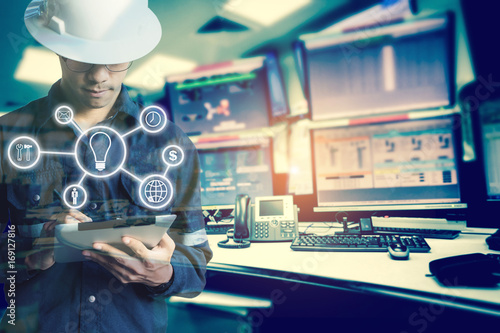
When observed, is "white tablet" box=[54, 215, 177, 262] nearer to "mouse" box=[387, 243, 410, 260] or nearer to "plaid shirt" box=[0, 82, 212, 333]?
"plaid shirt" box=[0, 82, 212, 333]

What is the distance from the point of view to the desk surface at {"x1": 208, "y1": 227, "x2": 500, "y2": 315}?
2.20 ft

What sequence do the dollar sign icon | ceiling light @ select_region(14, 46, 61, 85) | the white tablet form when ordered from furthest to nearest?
ceiling light @ select_region(14, 46, 61, 85) < the dollar sign icon < the white tablet

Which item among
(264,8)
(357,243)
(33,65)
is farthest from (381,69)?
(33,65)

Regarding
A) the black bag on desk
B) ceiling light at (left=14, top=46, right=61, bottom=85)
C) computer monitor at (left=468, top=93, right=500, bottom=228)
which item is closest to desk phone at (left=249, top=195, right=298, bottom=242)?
the black bag on desk

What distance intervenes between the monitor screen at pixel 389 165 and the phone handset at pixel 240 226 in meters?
0.32

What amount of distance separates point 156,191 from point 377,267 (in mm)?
681

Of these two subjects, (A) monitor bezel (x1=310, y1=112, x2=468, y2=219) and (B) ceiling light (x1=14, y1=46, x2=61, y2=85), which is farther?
(B) ceiling light (x1=14, y1=46, x2=61, y2=85)

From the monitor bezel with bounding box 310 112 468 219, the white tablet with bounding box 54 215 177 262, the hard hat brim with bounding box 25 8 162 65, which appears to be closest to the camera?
the white tablet with bounding box 54 215 177 262

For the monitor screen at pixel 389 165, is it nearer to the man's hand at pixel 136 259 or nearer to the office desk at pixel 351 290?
the office desk at pixel 351 290

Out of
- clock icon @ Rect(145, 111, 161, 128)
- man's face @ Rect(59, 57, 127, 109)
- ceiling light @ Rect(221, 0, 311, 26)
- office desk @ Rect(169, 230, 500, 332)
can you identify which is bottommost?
office desk @ Rect(169, 230, 500, 332)

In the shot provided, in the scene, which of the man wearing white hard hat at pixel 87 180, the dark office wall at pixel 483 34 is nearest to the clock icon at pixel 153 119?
the man wearing white hard hat at pixel 87 180

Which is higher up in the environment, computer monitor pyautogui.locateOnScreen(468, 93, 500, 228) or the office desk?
computer monitor pyautogui.locateOnScreen(468, 93, 500, 228)

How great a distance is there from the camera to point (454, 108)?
49.1 inches

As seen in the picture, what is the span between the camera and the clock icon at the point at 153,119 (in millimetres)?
967
